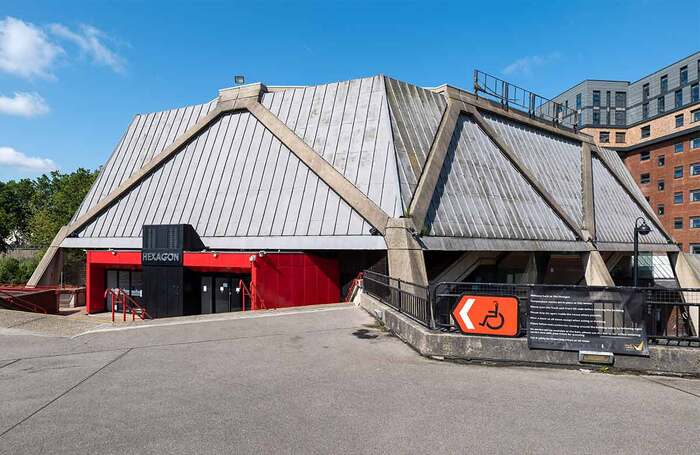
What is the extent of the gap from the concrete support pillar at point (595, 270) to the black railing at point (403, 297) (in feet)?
55.4

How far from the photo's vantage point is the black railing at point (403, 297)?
420 inches

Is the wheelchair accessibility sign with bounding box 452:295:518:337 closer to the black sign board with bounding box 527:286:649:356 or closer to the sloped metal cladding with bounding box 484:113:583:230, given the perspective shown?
the black sign board with bounding box 527:286:649:356

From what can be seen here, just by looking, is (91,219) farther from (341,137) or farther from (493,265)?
(493,265)

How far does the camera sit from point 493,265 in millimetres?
27484

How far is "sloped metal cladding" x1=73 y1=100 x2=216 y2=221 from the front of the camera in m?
29.8

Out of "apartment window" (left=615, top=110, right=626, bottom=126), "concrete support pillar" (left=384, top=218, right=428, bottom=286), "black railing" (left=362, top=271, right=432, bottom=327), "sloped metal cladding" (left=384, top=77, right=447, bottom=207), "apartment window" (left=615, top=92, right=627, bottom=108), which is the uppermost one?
"apartment window" (left=615, top=92, right=627, bottom=108)

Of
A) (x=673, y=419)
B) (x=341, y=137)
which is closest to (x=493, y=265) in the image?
(x=341, y=137)

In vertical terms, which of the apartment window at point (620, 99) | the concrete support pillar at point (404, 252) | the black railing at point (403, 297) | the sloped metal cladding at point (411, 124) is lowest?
the black railing at point (403, 297)

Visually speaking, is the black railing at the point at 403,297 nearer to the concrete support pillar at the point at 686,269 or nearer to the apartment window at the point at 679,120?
the concrete support pillar at the point at 686,269

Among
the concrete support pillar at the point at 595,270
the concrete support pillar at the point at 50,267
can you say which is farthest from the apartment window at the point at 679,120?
the concrete support pillar at the point at 50,267

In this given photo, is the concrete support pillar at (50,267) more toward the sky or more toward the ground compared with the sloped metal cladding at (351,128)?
more toward the ground

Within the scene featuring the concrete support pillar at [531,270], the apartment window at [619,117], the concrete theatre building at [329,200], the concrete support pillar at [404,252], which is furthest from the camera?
the apartment window at [619,117]

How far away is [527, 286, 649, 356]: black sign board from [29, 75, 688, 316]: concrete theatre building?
27.8 feet

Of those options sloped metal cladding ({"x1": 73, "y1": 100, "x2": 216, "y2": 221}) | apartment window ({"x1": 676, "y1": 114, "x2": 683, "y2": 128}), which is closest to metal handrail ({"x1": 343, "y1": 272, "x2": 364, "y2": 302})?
sloped metal cladding ({"x1": 73, "y1": 100, "x2": 216, "y2": 221})
